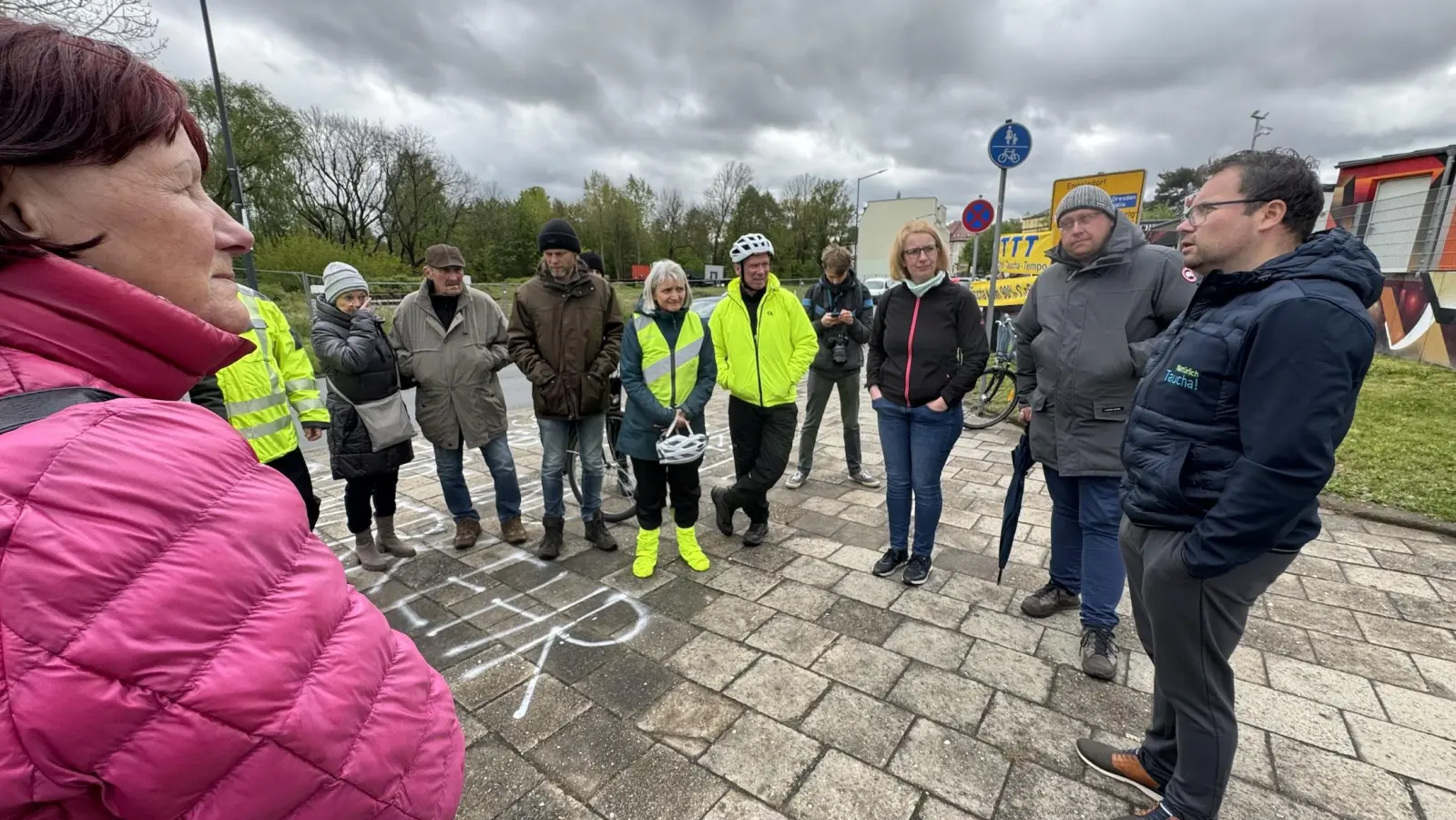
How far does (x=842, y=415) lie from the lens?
5.33 m

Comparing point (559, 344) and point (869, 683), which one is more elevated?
point (559, 344)

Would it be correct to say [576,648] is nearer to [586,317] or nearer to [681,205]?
[586,317]

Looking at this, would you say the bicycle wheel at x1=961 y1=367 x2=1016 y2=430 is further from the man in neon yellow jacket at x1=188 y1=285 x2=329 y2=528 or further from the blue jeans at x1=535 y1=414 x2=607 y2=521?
the man in neon yellow jacket at x1=188 y1=285 x2=329 y2=528

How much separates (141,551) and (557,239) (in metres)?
3.49

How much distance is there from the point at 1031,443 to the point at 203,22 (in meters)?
16.0

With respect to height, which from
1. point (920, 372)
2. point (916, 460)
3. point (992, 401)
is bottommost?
point (992, 401)

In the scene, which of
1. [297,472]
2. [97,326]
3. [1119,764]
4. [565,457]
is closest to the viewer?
[97,326]

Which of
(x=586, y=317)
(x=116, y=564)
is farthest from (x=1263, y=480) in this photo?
(x=586, y=317)

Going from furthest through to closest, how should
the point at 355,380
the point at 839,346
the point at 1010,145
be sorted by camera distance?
the point at 1010,145 < the point at 839,346 < the point at 355,380

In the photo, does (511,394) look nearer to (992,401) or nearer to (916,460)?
(992,401)

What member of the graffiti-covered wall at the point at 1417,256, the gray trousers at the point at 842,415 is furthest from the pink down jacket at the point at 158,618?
the graffiti-covered wall at the point at 1417,256

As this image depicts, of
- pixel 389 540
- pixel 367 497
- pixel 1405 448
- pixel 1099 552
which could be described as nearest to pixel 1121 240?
pixel 1099 552

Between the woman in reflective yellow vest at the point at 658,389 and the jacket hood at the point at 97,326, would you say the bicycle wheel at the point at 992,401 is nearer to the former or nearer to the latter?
the woman in reflective yellow vest at the point at 658,389

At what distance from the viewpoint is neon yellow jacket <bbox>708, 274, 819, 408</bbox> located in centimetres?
380
